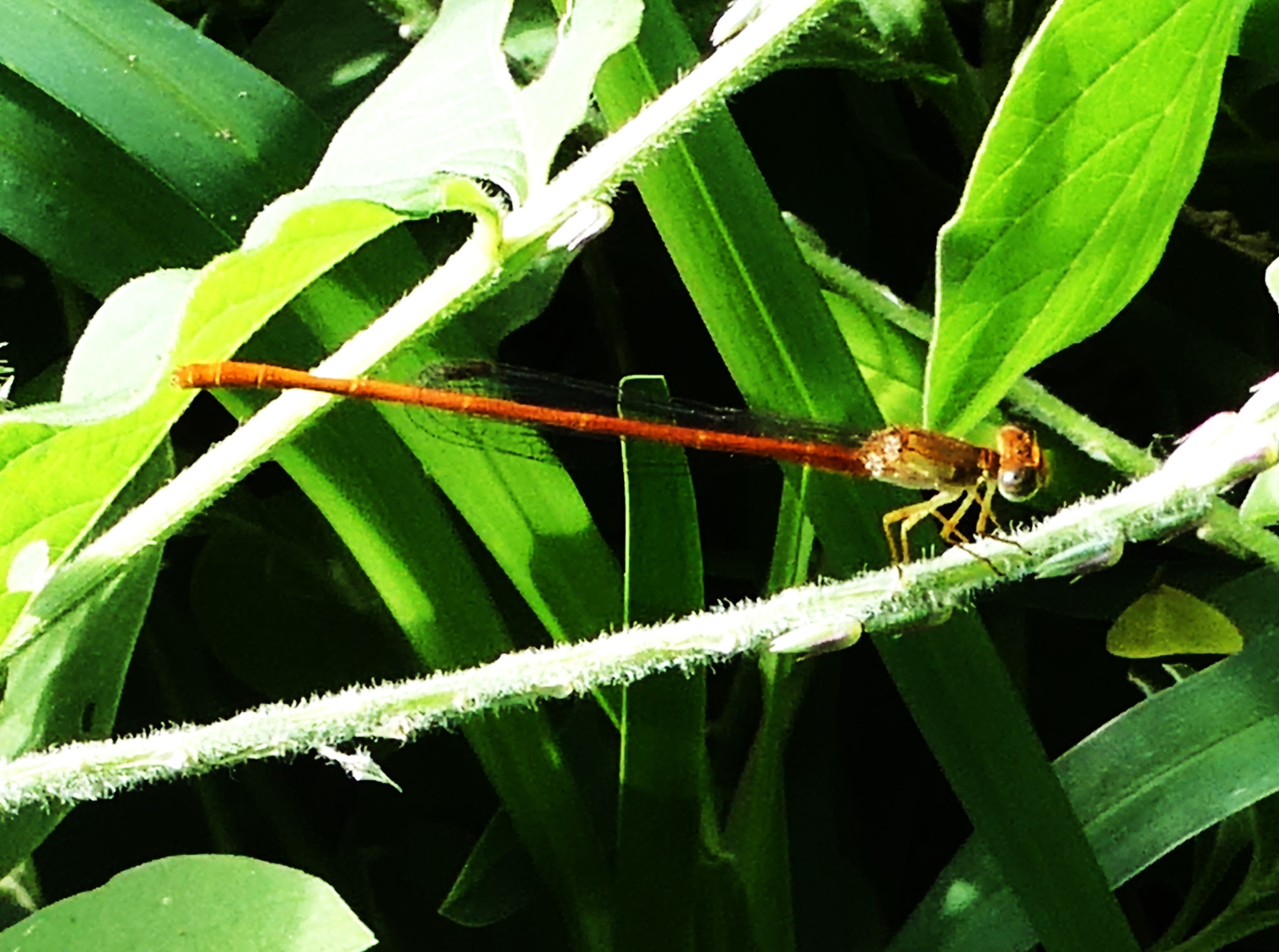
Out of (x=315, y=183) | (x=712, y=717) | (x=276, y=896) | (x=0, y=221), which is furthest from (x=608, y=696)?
(x=0, y=221)

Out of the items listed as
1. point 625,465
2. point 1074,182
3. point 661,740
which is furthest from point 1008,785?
point 1074,182

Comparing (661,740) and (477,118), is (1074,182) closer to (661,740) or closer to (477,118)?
(477,118)

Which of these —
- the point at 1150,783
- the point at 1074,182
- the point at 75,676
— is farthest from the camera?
the point at 1150,783

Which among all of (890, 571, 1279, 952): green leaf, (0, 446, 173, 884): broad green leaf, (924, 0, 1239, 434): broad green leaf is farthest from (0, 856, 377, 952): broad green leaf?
(890, 571, 1279, 952): green leaf

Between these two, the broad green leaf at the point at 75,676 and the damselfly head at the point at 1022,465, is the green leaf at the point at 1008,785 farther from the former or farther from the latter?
the broad green leaf at the point at 75,676

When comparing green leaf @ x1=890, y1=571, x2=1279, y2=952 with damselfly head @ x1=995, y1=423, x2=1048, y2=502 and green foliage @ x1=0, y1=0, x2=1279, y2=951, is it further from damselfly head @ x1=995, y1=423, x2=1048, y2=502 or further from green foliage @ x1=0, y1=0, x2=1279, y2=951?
damselfly head @ x1=995, y1=423, x2=1048, y2=502
